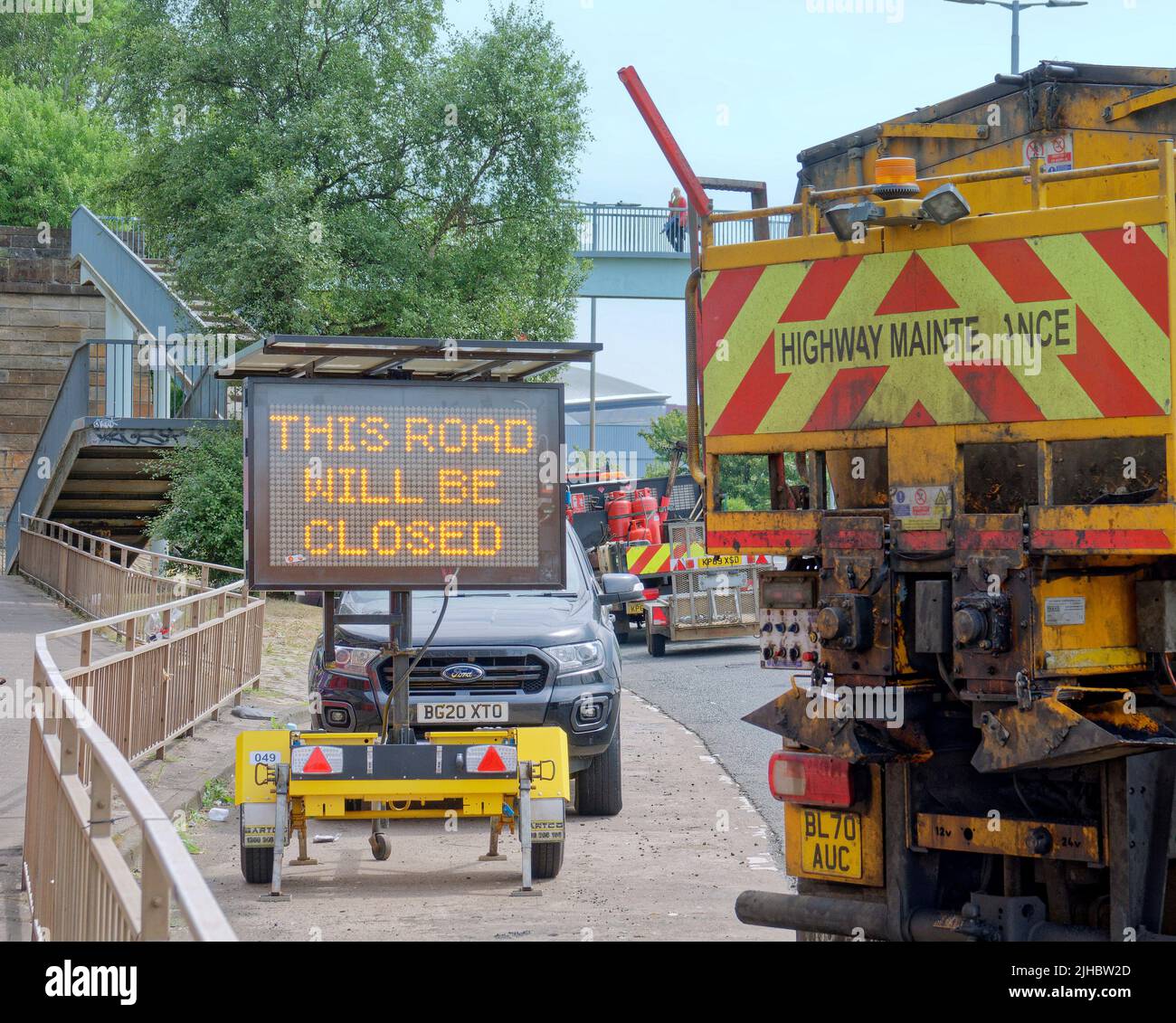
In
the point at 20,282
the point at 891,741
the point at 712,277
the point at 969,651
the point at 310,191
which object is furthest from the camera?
the point at 20,282

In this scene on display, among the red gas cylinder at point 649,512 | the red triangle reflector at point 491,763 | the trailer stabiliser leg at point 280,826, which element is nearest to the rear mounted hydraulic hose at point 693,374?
the red triangle reflector at point 491,763

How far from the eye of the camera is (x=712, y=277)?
6168 mm

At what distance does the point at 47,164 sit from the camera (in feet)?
154

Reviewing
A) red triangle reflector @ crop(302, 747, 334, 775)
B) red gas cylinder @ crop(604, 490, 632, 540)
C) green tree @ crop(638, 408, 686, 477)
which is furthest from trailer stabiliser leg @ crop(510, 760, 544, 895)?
green tree @ crop(638, 408, 686, 477)

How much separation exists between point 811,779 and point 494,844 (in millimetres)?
3374

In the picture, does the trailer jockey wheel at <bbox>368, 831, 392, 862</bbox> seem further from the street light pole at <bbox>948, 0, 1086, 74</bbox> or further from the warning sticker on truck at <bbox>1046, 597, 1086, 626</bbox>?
the street light pole at <bbox>948, 0, 1086, 74</bbox>

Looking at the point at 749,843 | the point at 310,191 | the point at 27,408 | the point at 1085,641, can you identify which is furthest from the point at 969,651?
the point at 27,408

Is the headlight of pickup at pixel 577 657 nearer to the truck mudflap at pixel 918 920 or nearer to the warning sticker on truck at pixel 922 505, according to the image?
the truck mudflap at pixel 918 920

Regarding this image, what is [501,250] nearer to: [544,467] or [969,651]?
[544,467]

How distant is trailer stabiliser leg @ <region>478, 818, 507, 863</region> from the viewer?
858 centimetres

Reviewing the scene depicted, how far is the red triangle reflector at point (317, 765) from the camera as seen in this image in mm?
7863

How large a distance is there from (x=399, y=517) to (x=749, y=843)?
9.48 feet

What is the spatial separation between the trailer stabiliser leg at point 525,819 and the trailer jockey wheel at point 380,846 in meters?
1.03

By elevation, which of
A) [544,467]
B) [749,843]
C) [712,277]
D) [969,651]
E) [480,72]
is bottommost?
[749,843]
